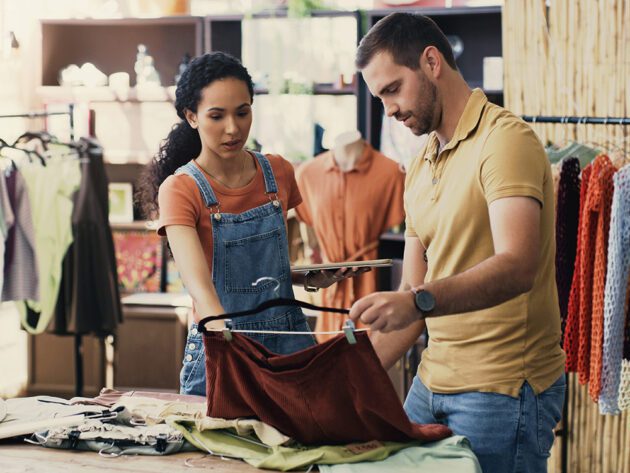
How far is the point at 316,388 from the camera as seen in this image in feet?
6.77

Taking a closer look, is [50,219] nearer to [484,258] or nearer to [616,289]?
[616,289]

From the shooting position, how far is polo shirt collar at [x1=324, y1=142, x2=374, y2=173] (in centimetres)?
541

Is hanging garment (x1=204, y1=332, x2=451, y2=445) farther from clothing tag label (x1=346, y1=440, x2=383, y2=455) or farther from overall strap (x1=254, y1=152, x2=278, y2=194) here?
overall strap (x1=254, y1=152, x2=278, y2=194)

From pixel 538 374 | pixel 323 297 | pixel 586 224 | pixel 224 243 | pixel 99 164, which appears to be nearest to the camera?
pixel 538 374

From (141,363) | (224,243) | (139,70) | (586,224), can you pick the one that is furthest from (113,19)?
(224,243)

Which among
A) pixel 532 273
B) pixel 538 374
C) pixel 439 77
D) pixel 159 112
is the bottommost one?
pixel 538 374

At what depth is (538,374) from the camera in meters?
2.26

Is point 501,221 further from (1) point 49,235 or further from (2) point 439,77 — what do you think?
(1) point 49,235

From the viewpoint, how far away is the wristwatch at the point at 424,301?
1.94 meters

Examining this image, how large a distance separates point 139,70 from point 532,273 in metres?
4.95

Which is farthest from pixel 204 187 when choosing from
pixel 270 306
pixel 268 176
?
pixel 270 306

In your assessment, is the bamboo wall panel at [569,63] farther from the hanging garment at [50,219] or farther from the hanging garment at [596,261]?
the hanging garment at [50,219]

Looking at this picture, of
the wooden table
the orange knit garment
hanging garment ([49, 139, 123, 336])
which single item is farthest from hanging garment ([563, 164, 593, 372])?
hanging garment ([49, 139, 123, 336])

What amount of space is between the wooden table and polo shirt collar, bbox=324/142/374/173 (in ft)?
11.2
